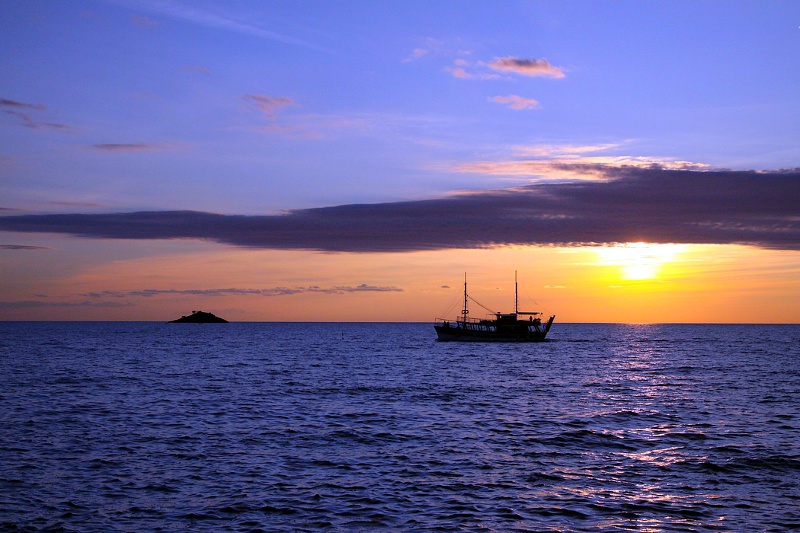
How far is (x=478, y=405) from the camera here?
147 ft

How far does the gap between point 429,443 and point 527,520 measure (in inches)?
455

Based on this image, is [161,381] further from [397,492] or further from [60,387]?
[397,492]

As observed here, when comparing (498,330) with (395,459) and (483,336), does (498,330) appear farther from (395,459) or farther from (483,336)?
(395,459)

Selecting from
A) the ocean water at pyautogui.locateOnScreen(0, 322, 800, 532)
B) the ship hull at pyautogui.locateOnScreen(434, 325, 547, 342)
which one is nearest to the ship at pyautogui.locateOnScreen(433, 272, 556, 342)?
the ship hull at pyautogui.locateOnScreen(434, 325, 547, 342)

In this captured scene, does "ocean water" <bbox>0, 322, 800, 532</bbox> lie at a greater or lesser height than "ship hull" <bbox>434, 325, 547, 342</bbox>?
greater

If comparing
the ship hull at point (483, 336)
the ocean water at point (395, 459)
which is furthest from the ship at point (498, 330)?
the ocean water at point (395, 459)

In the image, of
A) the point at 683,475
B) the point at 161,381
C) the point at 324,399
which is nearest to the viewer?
the point at 683,475

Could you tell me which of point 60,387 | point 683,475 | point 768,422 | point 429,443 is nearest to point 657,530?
point 683,475

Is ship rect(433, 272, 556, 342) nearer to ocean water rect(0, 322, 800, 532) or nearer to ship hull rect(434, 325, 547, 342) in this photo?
ship hull rect(434, 325, 547, 342)

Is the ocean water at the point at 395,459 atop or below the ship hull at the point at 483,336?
Answer: atop

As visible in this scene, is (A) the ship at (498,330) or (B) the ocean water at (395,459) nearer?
(B) the ocean water at (395,459)

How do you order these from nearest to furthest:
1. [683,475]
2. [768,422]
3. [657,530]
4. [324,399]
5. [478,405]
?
[657,530]
[683,475]
[768,422]
[478,405]
[324,399]

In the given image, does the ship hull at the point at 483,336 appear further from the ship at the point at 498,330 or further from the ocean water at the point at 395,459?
the ocean water at the point at 395,459

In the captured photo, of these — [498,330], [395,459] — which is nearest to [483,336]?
[498,330]
